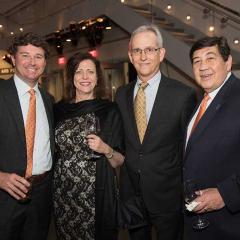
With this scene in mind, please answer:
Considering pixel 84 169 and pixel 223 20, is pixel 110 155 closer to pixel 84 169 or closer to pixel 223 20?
pixel 84 169

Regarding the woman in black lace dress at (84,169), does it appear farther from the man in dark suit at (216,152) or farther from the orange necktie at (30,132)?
the man in dark suit at (216,152)

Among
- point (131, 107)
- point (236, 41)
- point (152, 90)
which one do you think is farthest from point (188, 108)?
point (236, 41)

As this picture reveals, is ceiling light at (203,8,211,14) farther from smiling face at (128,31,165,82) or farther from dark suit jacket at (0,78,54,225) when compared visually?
dark suit jacket at (0,78,54,225)

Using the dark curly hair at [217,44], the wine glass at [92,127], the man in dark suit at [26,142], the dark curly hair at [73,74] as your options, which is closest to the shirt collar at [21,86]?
the man in dark suit at [26,142]

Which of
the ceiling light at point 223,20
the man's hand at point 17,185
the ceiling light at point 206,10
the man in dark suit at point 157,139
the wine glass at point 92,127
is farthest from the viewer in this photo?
the ceiling light at point 206,10

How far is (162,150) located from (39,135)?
0.93 metres

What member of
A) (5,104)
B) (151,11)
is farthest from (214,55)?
(151,11)

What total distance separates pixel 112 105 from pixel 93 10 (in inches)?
299

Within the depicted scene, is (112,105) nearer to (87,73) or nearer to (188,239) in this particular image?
(87,73)

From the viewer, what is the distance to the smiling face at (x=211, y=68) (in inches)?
87.5

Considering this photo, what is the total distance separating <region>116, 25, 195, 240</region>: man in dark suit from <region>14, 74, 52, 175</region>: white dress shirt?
2.01 ft

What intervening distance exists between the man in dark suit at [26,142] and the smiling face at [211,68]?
1.23 m

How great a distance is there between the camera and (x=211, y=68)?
2229 millimetres

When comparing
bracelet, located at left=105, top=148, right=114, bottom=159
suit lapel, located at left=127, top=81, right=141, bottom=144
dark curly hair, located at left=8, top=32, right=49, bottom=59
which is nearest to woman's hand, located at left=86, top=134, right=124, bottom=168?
bracelet, located at left=105, top=148, right=114, bottom=159
